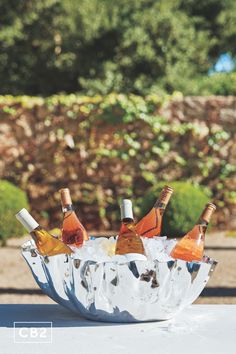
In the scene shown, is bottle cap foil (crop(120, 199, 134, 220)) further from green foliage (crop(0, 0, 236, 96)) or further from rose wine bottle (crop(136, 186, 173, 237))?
green foliage (crop(0, 0, 236, 96))

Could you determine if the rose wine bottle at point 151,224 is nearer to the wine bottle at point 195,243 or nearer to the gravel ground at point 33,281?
the wine bottle at point 195,243

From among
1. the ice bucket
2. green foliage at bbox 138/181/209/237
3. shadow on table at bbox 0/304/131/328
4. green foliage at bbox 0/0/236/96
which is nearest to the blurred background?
green foliage at bbox 138/181/209/237

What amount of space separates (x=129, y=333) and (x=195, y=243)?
33 centimetres

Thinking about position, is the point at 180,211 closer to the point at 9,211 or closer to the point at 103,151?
the point at 103,151

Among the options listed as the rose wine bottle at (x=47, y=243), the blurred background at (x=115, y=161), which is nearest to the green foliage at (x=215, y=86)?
the blurred background at (x=115, y=161)

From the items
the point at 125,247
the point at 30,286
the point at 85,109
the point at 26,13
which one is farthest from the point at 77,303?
the point at 26,13

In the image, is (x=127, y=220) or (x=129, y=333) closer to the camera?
(x=129, y=333)

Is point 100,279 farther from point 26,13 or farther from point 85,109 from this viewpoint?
point 26,13

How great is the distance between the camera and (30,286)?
6121 millimetres

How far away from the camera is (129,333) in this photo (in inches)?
68.4

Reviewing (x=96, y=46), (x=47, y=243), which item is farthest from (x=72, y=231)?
(x=96, y=46)

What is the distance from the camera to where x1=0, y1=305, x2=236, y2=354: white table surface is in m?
1.58

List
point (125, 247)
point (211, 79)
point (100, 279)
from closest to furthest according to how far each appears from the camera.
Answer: point (100, 279) < point (125, 247) < point (211, 79)

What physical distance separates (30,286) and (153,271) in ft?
14.8
